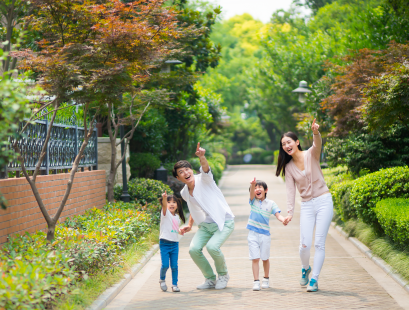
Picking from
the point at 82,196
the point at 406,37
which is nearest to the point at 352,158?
the point at 406,37

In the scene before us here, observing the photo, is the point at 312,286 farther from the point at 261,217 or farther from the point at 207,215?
the point at 207,215

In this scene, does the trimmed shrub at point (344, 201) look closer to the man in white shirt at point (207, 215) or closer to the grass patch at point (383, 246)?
the grass patch at point (383, 246)

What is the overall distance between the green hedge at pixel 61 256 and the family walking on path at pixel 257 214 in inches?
40.2

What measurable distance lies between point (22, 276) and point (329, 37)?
31113mm

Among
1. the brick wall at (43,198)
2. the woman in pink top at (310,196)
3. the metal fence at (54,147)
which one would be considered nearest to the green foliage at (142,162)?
the metal fence at (54,147)

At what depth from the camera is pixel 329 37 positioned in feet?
108

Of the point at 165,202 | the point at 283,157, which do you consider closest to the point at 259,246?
the point at 283,157

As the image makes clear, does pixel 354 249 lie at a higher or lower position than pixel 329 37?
lower

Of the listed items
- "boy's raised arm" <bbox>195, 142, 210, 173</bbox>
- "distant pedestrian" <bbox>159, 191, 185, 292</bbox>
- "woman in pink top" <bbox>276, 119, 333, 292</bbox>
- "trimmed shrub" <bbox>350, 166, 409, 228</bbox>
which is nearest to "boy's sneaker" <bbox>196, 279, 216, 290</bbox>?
"distant pedestrian" <bbox>159, 191, 185, 292</bbox>

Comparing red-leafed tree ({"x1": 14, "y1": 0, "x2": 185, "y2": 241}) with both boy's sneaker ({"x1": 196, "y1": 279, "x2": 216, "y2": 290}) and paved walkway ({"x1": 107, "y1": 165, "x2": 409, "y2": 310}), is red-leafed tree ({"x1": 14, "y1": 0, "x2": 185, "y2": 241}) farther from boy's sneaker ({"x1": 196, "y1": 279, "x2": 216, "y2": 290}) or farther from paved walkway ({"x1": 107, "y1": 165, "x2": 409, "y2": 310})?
boy's sneaker ({"x1": 196, "y1": 279, "x2": 216, "y2": 290})

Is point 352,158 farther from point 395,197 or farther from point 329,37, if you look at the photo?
point 329,37

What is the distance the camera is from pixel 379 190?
31.3ft

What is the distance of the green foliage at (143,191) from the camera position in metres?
13.6

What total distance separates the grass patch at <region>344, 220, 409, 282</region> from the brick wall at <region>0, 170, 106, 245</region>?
5.33 m
